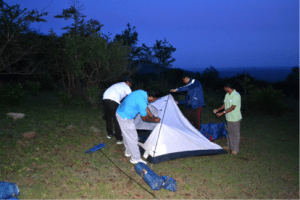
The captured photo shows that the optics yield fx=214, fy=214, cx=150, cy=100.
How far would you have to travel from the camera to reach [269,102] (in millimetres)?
10188

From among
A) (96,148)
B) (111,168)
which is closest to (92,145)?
(96,148)

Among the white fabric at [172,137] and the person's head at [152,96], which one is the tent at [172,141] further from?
the person's head at [152,96]

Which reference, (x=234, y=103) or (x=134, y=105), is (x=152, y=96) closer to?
(x=134, y=105)

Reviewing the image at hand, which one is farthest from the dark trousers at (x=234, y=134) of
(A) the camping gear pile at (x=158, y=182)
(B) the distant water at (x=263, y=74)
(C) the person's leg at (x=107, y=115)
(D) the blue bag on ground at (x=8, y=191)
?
(B) the distant water at (x=263, y=74)

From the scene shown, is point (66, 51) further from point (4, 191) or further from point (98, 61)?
point (4, 191)

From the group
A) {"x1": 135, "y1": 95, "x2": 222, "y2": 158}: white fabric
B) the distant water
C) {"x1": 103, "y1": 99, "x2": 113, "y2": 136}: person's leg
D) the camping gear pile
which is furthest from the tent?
the distant water

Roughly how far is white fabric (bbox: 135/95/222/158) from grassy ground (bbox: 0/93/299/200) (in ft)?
0.97

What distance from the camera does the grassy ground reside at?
12.0 ft

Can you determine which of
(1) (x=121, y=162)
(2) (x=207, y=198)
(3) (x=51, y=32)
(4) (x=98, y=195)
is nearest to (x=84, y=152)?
(1) (x=121, y=162)

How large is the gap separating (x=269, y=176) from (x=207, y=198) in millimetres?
1710

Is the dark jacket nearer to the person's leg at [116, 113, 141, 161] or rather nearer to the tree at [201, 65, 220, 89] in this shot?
the person's leg at [116, 113, 141, 161]

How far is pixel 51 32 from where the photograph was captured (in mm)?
9461

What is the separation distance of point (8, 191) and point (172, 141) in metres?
3.07

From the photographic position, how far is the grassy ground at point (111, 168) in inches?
143
